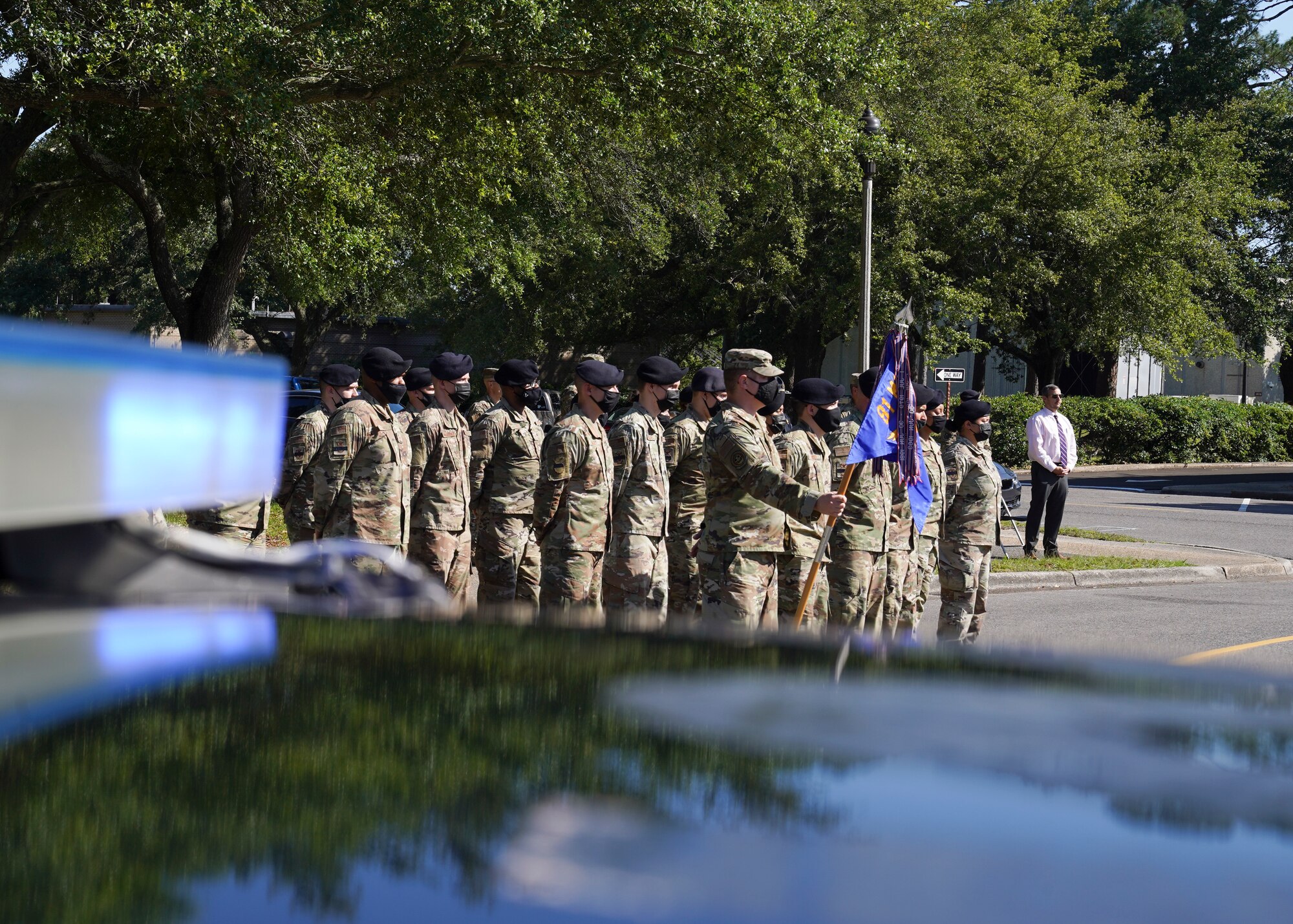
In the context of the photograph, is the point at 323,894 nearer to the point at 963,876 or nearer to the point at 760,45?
the point at 963,876

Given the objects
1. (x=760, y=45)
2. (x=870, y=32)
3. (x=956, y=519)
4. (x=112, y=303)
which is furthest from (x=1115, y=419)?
(x=112, y=303)

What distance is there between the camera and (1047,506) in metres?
14.6

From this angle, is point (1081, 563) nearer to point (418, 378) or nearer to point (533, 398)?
point (533, 398)

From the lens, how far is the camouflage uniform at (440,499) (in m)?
9.23

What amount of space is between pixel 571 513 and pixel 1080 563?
23.5 ft

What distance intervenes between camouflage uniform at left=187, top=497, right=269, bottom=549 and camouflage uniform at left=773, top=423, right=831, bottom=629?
9.68 ft

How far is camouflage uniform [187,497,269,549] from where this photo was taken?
303 inches

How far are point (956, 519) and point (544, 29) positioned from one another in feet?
21.8

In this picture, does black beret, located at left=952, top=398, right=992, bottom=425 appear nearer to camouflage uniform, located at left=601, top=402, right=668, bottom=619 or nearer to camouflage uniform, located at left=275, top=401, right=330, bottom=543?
camouflage uniform, located at left=601, top=402, right=668, bottom=619

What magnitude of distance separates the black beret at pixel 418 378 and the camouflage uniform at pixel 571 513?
163 centimetres

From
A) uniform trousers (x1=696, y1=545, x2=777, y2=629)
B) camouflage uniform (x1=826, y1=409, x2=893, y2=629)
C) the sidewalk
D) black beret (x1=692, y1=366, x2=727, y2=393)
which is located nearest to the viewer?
uniform trousers (x1=696, y1=545, x2=777, y2=629)

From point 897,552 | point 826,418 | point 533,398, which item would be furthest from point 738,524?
point 533,398

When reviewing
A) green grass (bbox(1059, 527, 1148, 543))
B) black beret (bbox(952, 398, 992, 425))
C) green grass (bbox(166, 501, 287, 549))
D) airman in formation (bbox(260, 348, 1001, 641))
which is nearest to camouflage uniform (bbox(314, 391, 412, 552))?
airman in formation (bbox(260, 348, 1001, 641))

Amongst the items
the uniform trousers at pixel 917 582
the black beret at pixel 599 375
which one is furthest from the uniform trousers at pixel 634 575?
the uniform trousers at pixel 917 582
